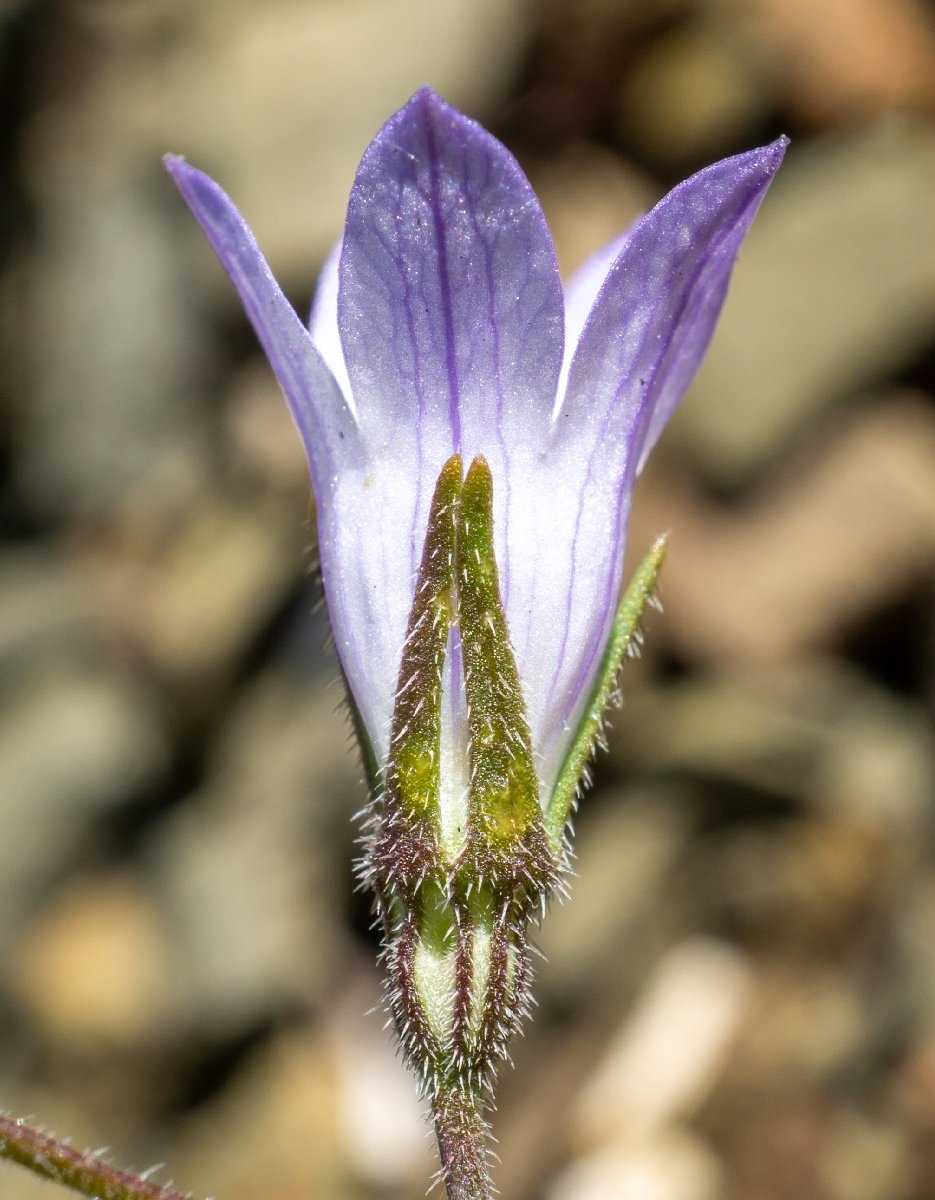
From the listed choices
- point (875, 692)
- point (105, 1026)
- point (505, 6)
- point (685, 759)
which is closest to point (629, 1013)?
point (685, 759)

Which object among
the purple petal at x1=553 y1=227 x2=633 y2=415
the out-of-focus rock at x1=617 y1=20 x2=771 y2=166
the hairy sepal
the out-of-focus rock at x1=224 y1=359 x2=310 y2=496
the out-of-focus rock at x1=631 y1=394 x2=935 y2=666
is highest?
the out-of-focus rock at x1=617 y1=20 x2=771 y2=166

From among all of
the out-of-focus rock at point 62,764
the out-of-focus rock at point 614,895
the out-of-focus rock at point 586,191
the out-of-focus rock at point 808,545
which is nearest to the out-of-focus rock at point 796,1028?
the out-of-focus rock at point 614,895

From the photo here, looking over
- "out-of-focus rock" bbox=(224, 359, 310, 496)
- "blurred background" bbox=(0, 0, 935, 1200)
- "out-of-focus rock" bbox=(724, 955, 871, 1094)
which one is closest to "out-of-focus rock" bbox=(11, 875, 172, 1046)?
"blurred background" bbox=(0, 0, 935, 1200)

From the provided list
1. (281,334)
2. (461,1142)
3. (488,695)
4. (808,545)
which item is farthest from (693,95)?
(461,1142)

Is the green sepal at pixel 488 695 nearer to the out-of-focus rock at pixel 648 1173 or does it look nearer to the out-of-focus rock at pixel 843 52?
the out-of-focus rock at pixel 648 1173

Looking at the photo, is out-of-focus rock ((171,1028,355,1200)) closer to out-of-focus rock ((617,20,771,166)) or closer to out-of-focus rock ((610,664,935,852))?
out-of-focus rock ((610,664,935,852))

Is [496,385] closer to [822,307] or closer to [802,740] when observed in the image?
[802,740]
